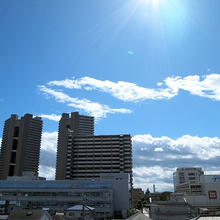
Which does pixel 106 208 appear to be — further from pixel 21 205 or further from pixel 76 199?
pixel 21 205

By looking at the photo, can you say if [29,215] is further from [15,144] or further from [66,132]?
[15,144]

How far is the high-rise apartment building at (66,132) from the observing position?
158 m

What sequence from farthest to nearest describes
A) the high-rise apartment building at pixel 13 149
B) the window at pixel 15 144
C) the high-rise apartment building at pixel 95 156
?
the window at pixel 15 144 → the high-rise apartment building at pixel 13 149 → the high-rise apartment building at pixel 95 156

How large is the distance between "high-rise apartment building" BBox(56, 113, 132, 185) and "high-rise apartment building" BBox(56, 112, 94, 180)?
0.57m

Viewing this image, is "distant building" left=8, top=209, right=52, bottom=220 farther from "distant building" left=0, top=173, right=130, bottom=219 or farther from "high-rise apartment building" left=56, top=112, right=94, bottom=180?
"high-rise apartment building" left=56, top=112, right=94, bottom=180

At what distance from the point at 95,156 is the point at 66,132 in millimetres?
37417

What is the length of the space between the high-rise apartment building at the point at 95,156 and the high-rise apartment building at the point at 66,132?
0.57 m

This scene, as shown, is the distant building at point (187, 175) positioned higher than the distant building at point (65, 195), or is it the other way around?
the distant building at point (187, 175)

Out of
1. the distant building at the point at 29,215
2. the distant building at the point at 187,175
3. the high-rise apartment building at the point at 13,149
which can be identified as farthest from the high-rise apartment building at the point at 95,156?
the distant building at the point at 29,215

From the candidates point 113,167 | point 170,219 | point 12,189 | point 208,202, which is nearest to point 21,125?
point 113,167

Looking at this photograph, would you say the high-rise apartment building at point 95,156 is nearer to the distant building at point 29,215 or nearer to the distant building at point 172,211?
the distant building at point 172,211

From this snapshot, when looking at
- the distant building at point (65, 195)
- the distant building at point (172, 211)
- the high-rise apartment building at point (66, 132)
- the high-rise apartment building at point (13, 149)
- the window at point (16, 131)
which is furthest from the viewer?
the window at point (16, 131)

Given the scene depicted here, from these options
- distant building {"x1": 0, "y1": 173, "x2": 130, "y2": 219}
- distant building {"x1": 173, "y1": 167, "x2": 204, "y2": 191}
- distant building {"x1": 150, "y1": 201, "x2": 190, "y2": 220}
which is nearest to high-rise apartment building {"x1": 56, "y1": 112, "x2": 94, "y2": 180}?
distant building {"x1": 0, "y1": 173, "x2": 130, "y2": 219}

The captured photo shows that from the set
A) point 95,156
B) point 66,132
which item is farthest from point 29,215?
point 66,132
